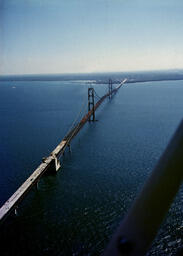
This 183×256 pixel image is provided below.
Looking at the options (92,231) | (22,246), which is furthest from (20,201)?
(92,231)

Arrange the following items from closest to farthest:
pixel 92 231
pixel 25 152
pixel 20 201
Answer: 1. pixel 92 231
2. pixel 20 201
3. pixel 25 152

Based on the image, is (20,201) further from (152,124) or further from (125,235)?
(152,124)

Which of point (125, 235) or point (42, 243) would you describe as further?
point (42, 243)

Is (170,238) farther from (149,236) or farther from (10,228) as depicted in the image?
(149,236)

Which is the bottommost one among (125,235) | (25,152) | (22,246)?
(22,246)

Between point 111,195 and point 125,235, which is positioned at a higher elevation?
point 125,235

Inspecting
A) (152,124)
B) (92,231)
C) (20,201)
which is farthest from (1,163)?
(152,124)

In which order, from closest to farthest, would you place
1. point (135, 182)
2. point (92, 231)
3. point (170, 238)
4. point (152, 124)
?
point (170, 238)
point (92, 231)
point (135, 182)
point (152, 124)

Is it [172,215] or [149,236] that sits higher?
[149,236]

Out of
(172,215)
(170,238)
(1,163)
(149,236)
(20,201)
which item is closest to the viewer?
(149,236)
